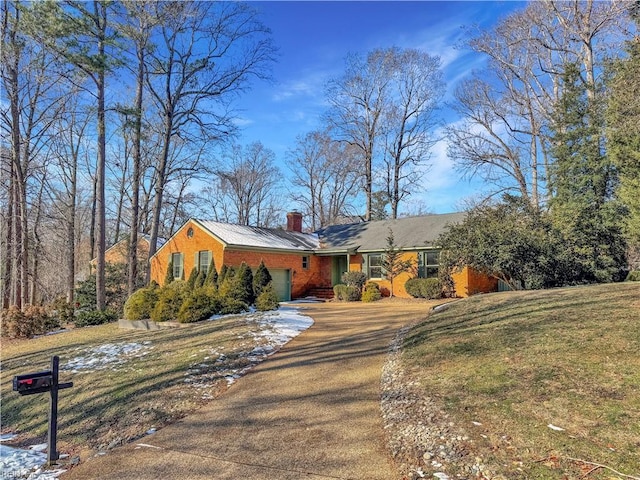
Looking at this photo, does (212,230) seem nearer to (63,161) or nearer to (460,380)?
(63,161)

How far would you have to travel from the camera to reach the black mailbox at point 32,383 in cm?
467

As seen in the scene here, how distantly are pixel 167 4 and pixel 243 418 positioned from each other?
20963 millimetres

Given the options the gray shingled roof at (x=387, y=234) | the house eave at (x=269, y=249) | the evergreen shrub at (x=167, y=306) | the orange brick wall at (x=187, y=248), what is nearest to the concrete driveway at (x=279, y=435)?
the evergreen shrub at (x=167, y=306)

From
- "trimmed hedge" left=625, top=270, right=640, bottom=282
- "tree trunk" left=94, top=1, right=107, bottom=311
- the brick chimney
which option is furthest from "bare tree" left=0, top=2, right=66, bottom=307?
"trimmed hedge" left=625, top=270, right=640, bottom=282

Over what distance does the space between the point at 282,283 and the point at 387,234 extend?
6.39m

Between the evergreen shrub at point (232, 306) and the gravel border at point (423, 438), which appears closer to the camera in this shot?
the gravel border at point (423, 438)

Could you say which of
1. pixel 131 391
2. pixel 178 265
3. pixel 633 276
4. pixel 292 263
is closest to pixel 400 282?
pixel 292 263

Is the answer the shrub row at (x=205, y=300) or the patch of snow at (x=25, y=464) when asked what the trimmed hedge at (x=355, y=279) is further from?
the patch of snow at (x=25, y=464)

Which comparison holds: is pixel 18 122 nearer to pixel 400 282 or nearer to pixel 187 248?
pixel 187 248

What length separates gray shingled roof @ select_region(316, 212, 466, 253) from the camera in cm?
2061

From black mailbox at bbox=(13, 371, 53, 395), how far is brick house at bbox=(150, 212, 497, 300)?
14412mm

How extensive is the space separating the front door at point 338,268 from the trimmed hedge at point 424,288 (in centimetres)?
538

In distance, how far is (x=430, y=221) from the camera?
22141mm

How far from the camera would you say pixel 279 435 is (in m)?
4.66
